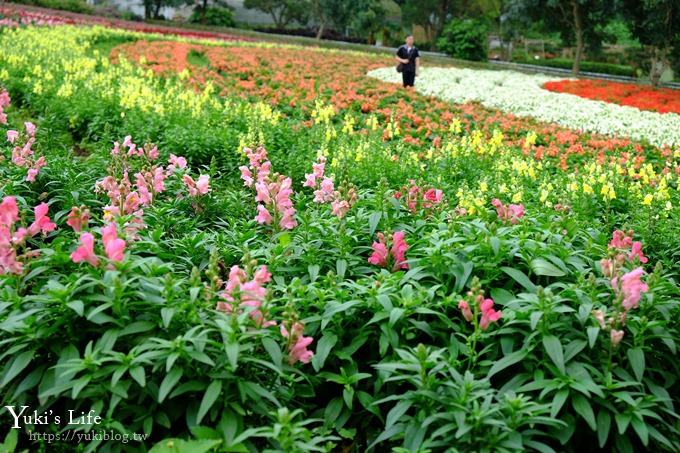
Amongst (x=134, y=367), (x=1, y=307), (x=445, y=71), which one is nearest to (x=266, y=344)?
(x=134, y=367)

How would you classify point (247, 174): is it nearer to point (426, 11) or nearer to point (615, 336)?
point (615, 336)

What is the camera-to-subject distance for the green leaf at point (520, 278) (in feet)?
9.61

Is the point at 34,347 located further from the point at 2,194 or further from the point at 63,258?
the point at 2,194

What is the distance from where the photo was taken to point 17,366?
94.7 inches

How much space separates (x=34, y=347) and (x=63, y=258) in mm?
431

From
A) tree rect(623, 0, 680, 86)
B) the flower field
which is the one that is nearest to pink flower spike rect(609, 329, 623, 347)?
the flower field

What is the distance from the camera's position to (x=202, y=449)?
214 cm

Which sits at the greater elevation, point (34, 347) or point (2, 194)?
point (2, 194)

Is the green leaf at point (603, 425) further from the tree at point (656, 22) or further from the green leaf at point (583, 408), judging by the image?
the tree at point (656, 22)

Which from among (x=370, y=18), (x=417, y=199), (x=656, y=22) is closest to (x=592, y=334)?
(x=417, y=199)

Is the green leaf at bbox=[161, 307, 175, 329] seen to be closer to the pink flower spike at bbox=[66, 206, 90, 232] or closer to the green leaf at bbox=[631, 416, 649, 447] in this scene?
the pink flower spike at bbox=[66, 206, 90, 232]

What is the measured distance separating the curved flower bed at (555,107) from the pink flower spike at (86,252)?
344 inches

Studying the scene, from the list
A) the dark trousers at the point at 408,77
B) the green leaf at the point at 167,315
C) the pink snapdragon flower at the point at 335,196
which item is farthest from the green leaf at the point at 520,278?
the dark trousers at the point at 408,77

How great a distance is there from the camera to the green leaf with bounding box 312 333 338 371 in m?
2.63
